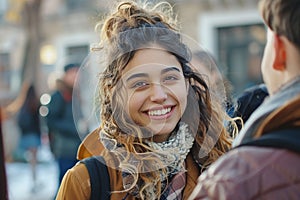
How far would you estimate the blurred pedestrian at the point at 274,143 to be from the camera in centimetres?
96

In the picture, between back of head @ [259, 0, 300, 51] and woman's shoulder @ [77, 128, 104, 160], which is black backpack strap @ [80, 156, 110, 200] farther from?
back of head @ [259, 0, 300, 51]

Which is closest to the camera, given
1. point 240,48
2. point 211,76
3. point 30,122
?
point 211,76

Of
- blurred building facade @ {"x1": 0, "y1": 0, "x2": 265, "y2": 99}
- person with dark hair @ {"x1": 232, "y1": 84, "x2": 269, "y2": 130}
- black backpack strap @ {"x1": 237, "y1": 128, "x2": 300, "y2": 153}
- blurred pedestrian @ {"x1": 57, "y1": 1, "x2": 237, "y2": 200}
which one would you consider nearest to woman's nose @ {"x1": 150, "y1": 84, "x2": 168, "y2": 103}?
blurred pedestrian @ {"x1": 57, "y1": 1, "x2": 237, "y2": 200}

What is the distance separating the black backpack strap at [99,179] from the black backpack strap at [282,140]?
0.68 metres

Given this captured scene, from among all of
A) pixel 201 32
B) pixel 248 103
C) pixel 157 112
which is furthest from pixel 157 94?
pixel 201 32

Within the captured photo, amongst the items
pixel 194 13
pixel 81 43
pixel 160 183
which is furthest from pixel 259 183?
pixel 81 43

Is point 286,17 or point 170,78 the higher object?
point 286,17

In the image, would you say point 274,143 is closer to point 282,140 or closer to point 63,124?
point 282,140

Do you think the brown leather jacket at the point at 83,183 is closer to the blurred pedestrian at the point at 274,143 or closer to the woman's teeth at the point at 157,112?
the woman's teeth at the point at 157,112

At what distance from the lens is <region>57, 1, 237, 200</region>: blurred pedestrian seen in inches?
63.4

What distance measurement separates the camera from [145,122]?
1.64m

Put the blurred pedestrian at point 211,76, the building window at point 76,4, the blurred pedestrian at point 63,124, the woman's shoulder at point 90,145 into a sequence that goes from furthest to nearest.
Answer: the building window at point 76,4, the blurred pedestrian at point 63,124, the blurred pedestrian at point 211,76, the woman's shoulder at point 90,145

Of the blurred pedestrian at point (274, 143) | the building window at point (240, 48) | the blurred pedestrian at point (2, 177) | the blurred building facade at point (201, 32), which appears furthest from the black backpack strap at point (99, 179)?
the building window at point (240, 48)

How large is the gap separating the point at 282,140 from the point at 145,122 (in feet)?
2.33
